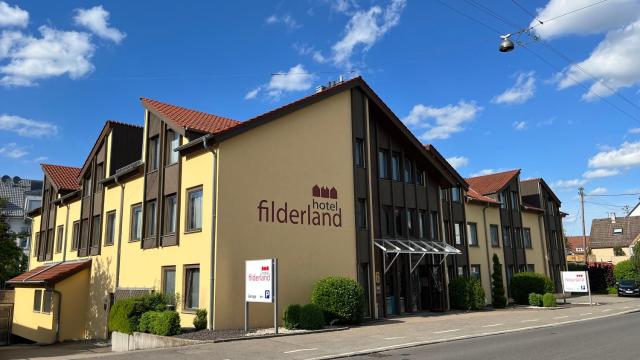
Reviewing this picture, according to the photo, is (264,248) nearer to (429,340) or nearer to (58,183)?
(429,340)

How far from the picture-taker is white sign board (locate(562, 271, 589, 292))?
98.2 ft

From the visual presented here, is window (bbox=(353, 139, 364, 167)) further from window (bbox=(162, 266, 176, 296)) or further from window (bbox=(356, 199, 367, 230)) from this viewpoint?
window (bbox=(162, 266, 176, 296))

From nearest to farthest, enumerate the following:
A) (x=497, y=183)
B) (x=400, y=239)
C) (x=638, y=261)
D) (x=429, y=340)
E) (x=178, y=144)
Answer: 1. (x=429, y=340)
2. (x=178, y=144)
3. (x=400, y=239)
4. (x=497, y=183)
5. (x=638, y=261)

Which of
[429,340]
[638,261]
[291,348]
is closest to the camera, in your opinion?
[291,348]

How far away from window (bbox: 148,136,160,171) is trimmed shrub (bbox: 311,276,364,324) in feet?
28.7

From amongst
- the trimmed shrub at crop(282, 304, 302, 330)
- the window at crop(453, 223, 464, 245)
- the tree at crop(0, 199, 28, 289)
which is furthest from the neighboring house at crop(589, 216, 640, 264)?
the tree at crop(0, 199, 28, 289)

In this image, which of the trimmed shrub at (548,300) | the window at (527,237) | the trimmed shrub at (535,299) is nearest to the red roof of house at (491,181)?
the window at (527,237)

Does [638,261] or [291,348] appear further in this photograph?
[638,261]

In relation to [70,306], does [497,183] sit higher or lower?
higher

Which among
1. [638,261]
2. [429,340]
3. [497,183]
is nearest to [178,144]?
[429,340]

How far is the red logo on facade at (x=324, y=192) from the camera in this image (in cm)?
2021

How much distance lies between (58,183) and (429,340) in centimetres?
2585

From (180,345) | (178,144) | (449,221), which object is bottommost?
(180,345)

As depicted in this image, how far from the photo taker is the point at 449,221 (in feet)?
98.6
